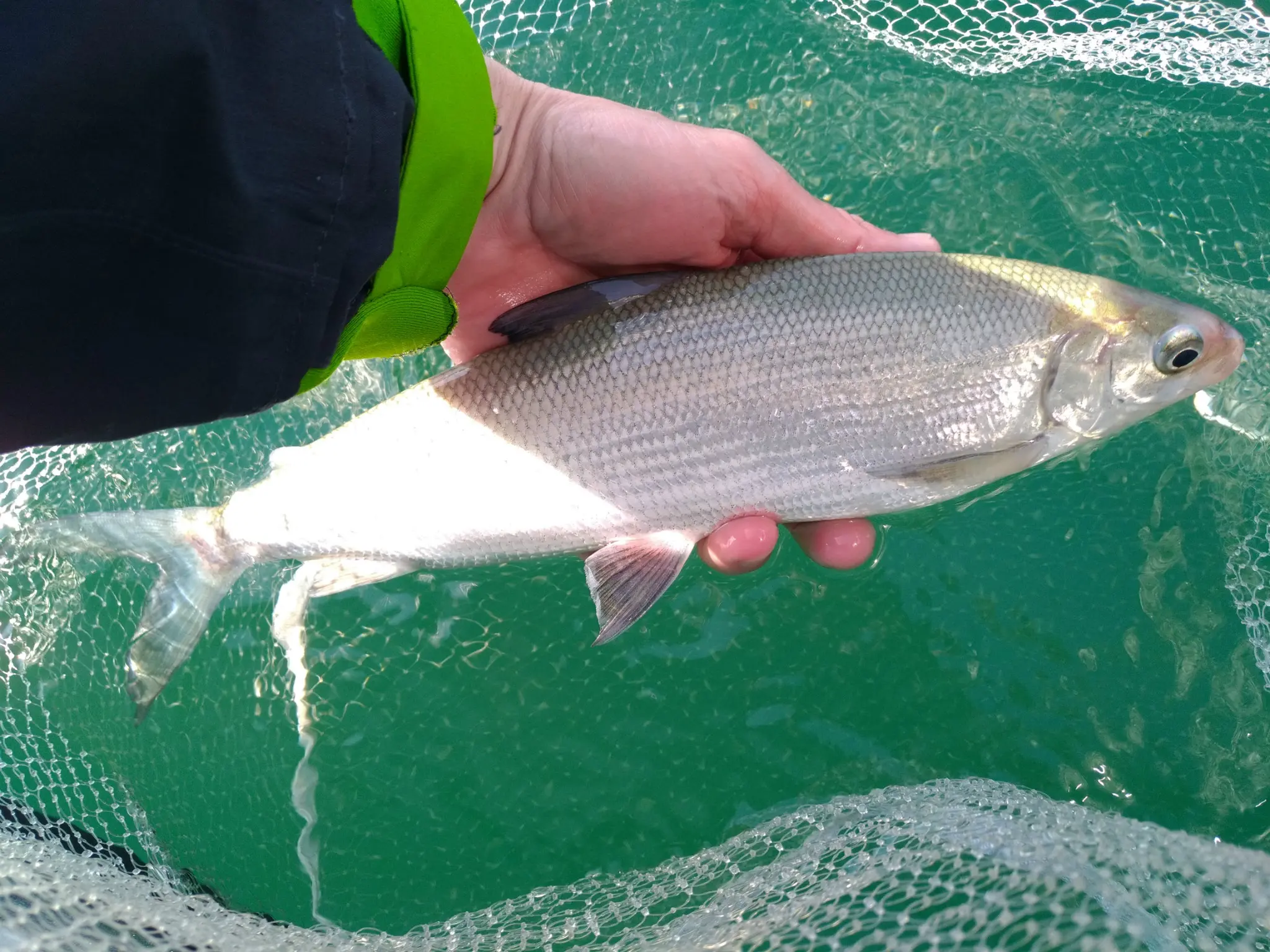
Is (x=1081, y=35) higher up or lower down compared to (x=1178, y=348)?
higher up

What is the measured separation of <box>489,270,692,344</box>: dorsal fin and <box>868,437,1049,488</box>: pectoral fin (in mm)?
767

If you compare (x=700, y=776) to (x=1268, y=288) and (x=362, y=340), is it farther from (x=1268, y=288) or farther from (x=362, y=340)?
(x=1268, y=288)

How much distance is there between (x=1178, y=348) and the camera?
2.21m

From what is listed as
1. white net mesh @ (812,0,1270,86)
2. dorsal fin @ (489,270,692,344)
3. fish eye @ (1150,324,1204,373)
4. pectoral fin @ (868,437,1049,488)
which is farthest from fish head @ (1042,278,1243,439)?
white net mesh @ (812,0,1270,86)

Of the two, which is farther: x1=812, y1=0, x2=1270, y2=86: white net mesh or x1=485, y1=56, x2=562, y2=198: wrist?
x1=812, y1=0, x2=1270, y2=86: white net mesh

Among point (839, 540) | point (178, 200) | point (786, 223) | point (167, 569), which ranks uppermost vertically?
point (178, 200)

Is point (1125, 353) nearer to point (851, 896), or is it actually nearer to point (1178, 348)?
point (1178, 348)

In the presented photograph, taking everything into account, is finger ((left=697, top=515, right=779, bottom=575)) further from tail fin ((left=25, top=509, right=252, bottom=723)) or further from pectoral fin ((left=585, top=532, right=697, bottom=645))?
tail fin ((left=25, top=509, right=252, bottom=723))

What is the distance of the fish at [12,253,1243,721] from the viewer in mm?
2240

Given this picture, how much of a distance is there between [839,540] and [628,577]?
2.22 ft

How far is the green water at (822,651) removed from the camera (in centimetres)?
274

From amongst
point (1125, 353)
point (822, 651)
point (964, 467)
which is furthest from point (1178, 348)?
point (822, 651)

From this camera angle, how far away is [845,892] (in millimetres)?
2168

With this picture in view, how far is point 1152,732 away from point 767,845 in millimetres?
1217
